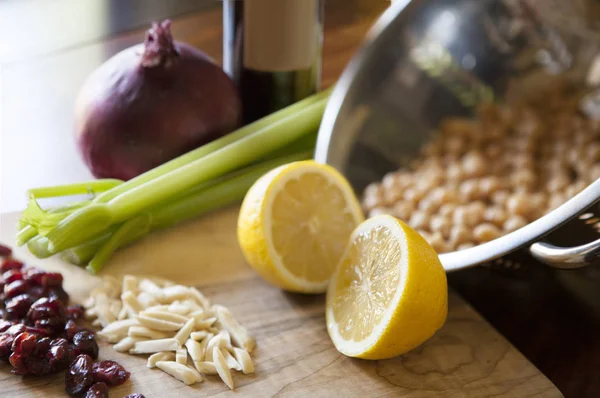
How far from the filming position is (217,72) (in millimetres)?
1271

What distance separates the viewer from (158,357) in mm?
905

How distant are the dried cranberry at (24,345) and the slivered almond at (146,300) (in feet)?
0.54

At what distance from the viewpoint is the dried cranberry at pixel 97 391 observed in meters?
0.82

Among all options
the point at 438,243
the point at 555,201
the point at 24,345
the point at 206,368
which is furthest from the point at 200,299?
the point at 555,201

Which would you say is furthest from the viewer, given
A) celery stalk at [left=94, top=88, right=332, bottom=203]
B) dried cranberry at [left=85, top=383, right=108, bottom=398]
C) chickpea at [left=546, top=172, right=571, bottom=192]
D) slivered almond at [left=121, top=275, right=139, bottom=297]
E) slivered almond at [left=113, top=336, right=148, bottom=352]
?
chickpea at [left=546, top=172, right=571, bottom=192]

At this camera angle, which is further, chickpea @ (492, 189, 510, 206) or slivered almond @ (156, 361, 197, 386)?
chickpea @ (492, 189, 510, 206)

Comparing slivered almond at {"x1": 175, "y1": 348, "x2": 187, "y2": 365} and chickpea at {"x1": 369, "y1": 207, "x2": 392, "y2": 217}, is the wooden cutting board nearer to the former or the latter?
slivered almond at {"x1": 175, "y1": 348, "x2": 187, "y2": 365}

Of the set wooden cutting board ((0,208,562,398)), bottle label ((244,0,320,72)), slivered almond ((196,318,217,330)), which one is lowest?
wooden cutting board ((0,208,562,398))

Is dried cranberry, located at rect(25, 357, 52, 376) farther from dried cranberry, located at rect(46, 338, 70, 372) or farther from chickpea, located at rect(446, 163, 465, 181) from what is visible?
chickpea, located at rect(446, 163, 465, 181)

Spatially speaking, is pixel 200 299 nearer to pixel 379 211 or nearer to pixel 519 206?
pixel 379 211

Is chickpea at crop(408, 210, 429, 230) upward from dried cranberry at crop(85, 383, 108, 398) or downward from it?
downward

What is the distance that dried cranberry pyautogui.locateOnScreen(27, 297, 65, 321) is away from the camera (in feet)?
3.01

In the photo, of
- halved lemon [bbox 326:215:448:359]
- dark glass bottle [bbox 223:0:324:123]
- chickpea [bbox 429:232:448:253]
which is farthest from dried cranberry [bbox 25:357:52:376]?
dark glass bottle [bbox 223:0:324:123]

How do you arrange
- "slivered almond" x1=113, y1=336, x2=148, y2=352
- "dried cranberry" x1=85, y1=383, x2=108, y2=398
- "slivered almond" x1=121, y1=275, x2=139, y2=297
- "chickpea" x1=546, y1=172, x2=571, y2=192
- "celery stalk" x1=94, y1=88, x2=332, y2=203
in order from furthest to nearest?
1. "chickpea" x1=546, y1=172, x2=571, y2=192
2. "celery stalk" x1=94, y1=88, x2=332, y2=203
3. "slivered almond" x1=121, y1=275, x2=139, y2=297
4. "slivered almond" x1=113, y1=336, x2=148, y2=352
5. "dried cranberry" x1=85, y1=383, x2=108, y2=398
